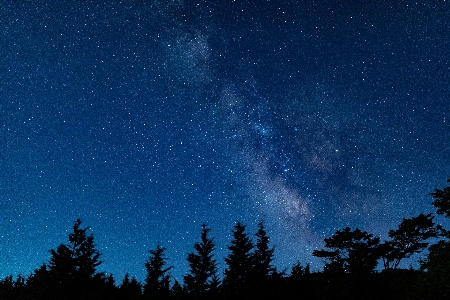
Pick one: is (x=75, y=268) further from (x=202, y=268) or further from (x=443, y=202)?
(x=443, y=202)

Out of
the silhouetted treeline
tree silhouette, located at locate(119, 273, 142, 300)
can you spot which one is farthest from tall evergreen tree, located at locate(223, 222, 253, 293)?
tree silhouette, located at locate(119, 273, 142, 300)

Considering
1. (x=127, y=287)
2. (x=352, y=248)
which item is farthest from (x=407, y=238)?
(x=127, y=287)

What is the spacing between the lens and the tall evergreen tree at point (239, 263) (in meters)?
31.7

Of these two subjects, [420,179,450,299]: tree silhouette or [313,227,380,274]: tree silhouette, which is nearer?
[420,179,450,299]: tree silhouette

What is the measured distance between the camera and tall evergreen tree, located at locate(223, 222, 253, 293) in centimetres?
3172

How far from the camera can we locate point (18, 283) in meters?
46.3

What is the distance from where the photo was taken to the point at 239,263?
3375 centimetres

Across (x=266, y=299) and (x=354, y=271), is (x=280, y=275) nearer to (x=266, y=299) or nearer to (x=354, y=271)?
(x=266, y=299)

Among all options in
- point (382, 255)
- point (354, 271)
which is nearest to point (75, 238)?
point (354, 271)

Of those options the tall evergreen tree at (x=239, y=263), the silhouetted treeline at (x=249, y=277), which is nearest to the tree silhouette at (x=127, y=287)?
the silhouetted treeline at (x=249, y=277)

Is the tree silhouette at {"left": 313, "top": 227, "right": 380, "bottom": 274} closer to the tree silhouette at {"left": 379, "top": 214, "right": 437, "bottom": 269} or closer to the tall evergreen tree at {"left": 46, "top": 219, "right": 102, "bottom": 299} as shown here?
the tree silhouette at {"left": 379, "top": 214, "right": 437, "bottom": 269}

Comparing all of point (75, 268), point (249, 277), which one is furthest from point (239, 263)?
point (75, 268)

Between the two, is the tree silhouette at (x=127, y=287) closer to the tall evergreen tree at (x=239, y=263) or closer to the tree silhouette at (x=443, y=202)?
the tall evergreen tree at (x=239, y=263)

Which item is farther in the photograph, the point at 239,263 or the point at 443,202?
the point at 239,263
